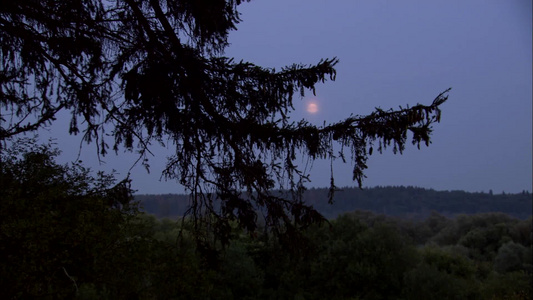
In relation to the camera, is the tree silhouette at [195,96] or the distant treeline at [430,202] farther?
the distant treeline at [430,202]

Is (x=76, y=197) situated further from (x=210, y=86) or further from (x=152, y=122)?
(x=210, y=86)

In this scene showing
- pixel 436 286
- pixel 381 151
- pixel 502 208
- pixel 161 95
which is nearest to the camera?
pixel 381 151

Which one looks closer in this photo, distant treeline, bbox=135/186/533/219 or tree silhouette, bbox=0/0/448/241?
tree silhouette, bbox=0/0/448/241

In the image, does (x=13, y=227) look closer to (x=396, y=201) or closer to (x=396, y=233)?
(x=396, y=233)

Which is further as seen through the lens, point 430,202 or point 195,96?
point 430,202

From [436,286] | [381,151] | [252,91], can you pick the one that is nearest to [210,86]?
[252,91]

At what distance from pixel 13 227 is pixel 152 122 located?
256 centimetres

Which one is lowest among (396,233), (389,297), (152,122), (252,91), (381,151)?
(389,297)

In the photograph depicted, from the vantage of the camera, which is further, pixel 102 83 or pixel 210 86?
pixel 102 83

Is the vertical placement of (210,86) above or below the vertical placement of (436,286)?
above

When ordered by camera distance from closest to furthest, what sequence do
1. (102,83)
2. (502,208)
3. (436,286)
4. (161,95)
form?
(161,95) → (102,83) → (436,286) → (502,208)

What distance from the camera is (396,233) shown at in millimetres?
22359

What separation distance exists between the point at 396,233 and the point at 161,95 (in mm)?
18198

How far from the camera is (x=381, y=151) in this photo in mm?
6297
